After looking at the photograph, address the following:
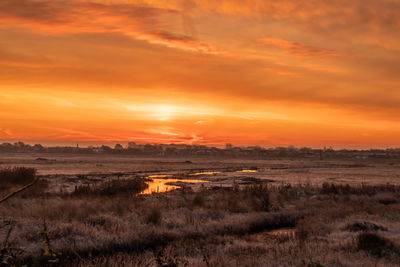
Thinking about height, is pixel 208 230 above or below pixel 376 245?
below

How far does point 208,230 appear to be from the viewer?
51.8ft

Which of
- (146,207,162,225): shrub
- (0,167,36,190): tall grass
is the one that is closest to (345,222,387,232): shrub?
(146,207,162,225): shrub

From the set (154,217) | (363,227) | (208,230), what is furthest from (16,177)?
(363,227)

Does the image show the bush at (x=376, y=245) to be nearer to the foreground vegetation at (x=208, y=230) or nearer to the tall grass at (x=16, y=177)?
the foreground vegetation at (x=208, y=230)

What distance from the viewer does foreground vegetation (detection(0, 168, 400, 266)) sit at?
420 inches

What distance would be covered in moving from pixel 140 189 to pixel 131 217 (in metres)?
13.8

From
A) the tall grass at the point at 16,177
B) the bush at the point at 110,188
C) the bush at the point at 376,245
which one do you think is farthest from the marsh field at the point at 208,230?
the tall grass at the point at 16,177

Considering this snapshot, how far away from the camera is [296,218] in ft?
63.2

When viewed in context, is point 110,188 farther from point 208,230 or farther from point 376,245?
point 376,245

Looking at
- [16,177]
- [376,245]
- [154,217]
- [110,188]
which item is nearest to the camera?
[376,245]

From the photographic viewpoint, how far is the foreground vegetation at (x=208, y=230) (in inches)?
420

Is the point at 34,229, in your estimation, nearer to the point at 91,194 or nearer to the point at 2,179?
the point at 91,194

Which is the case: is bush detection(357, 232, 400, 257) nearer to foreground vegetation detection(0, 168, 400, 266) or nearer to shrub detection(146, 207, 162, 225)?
foreground vegetation detection(0, 168, 400, 266)

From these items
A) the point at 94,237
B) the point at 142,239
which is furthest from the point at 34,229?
the point at 142,239
